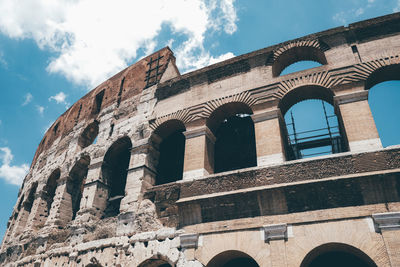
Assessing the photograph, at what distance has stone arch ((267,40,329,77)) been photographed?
28.3 ft

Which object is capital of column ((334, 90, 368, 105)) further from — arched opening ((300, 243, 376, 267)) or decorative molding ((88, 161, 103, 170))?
decorative molding ((88, 161, 103, 170))

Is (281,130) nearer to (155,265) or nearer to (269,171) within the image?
(269,171)

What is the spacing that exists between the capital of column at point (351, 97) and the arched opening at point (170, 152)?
14.6ft

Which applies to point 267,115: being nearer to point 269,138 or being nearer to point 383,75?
point 269,138

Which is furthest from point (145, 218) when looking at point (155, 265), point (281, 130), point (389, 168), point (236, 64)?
point (389, 168)

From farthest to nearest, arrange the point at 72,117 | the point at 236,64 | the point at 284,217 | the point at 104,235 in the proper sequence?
the point at 72,117 → the point at 236,64 → the point at 104,235 → the point at 284,217

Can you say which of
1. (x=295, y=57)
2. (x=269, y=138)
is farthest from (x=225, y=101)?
(x=295, y=57)

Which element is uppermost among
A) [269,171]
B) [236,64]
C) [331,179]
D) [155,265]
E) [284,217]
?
[236,64]

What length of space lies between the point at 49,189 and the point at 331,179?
11.3 m

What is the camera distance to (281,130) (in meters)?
8.10

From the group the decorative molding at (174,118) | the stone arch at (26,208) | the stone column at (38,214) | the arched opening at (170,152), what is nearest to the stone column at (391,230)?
the decorative molding at (174,118)

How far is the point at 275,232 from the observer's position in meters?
6.53

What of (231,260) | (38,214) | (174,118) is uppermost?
(174,118)

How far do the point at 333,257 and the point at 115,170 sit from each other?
731 centimetres
